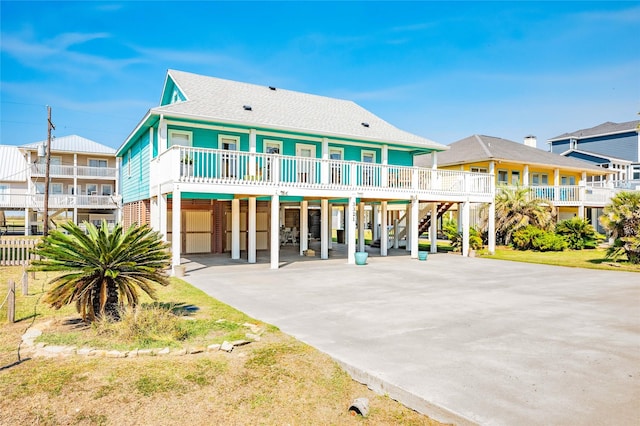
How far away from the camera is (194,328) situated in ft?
23.5

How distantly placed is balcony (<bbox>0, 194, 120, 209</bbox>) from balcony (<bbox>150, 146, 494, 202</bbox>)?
22.1 metres

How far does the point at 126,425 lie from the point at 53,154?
44.0 meters

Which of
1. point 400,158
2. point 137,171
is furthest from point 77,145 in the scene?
point 400,158

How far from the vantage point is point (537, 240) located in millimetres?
23859

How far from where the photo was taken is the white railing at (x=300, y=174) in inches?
581

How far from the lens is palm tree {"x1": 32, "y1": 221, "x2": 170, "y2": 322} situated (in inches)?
272

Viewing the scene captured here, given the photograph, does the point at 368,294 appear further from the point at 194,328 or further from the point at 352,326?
the point at 194,328

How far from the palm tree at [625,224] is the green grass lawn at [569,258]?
1.79 ft

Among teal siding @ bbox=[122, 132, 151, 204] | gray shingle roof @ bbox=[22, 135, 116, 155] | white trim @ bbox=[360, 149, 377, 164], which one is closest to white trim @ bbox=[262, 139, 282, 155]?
white trim @ bbox=[360, 149, 377, 164]

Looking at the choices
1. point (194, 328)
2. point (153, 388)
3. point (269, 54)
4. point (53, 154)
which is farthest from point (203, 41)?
point (53, 154)

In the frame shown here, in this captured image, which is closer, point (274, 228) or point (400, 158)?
point (274, 228)

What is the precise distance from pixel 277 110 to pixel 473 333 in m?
15.5

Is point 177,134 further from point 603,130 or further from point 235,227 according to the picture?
point 603,130

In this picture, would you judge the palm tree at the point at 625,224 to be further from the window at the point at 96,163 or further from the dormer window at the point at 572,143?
the window at the point at 96,163
